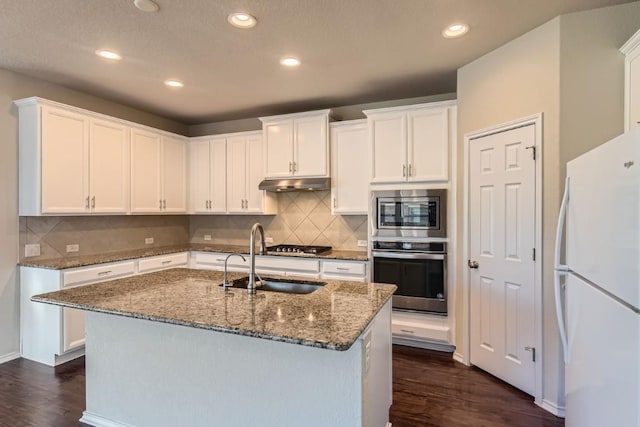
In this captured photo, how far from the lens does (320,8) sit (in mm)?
2178

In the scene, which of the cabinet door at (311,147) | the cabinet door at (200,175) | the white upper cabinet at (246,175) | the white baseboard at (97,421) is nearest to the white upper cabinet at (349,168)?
the cabinet door at (311,147)

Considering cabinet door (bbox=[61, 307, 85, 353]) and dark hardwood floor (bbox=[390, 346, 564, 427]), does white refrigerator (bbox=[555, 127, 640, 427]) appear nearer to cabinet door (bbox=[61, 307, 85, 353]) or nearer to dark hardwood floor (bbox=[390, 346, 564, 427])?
dark hardwood floor (bbox=[390, 346, 564, 427])

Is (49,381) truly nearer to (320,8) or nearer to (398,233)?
(398,233)

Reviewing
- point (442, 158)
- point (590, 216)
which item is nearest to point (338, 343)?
point (590, 216)

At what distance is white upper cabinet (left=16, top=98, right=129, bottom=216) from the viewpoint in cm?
309

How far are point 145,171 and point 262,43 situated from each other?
2333mm

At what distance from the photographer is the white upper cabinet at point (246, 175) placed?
4352mm

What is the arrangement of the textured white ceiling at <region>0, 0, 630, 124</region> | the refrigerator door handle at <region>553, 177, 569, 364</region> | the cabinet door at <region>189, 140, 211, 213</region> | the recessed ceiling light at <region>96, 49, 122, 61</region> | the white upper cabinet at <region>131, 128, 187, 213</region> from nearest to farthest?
1. the refrigerator door handle at <region>553, 177, 569, 364</region>
2. the textured white ceiling at <region>0, 0, 630, 124</region>
3. the recessed ceiling light at <region>96, 49, 122, 61</region>
4. the white upper cabinet at <region>131, 128, 187, 213</region>
5. the cabinet door at <region>189, 140, 211, 213</region>

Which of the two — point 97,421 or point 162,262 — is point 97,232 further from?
point 97,421

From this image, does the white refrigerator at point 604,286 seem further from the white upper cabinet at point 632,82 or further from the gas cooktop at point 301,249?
the gas cooktop at point 301,249

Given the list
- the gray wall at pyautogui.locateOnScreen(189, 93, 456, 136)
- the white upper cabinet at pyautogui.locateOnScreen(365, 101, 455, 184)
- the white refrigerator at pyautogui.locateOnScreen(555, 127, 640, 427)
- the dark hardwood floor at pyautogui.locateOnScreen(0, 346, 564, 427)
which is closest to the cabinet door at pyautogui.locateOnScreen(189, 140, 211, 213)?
the gray wall at pyautogui.locateOnScreen(189, 93, 456, 136)

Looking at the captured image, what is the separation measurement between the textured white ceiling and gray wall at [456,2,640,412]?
4.9 inches

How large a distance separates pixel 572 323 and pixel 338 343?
1304mm

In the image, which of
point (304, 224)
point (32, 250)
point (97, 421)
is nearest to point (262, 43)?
point (304, 224)
